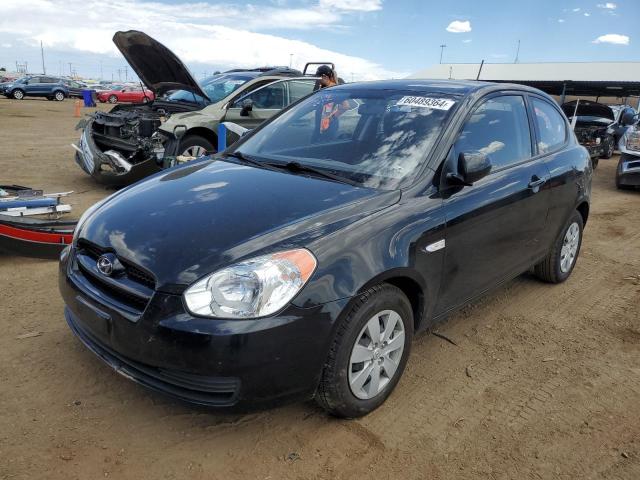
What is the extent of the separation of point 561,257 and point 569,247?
0.72 feet

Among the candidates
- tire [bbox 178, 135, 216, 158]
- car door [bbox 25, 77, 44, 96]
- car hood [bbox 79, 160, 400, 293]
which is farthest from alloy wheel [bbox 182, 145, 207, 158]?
car door [bbox 25, 77, 44, 96]

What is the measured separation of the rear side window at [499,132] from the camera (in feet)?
10.8

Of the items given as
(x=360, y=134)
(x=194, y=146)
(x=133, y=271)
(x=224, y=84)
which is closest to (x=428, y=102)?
(x=360, y=134)

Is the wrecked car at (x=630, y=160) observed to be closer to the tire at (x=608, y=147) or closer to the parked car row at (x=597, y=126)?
the parked car row at (x=597, y=126)

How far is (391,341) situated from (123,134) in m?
6.67

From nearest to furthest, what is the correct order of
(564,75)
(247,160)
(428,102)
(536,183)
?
(428,102)
(247,160)
(536,183)
(564,75)

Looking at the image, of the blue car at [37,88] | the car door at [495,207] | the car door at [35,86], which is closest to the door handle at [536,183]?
the car door at [495,207]

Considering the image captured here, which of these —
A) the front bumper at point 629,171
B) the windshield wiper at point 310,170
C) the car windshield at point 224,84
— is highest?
the car windshield at point 224,84

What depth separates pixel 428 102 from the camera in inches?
131

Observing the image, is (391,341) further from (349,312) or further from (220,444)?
(220,444)

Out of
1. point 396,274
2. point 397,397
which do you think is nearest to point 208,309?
point 396,274

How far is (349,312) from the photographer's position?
240 cm

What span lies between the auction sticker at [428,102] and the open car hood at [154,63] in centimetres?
500

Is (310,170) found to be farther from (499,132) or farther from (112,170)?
(112,170)
